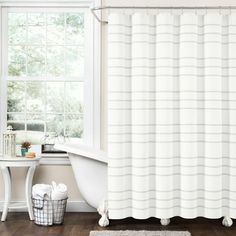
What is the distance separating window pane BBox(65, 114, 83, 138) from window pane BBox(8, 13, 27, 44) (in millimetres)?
1012

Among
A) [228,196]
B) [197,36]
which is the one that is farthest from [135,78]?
[228,196]

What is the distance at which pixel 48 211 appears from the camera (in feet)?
14.0

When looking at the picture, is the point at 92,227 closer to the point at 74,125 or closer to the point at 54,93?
the point at 74,125

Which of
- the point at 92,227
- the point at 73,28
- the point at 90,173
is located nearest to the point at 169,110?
the point at 90,173

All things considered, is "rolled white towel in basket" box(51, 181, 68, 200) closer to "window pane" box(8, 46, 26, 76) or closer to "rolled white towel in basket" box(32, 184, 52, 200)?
"rolled white towel in basket" box(32, 184, 52, 200)

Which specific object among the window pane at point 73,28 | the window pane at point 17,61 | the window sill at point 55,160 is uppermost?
the window pane at point 73,28

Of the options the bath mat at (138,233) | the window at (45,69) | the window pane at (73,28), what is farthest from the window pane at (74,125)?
the bath mat at (138,233)

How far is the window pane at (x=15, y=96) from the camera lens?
5.11m

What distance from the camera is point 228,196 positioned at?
13.5 ft

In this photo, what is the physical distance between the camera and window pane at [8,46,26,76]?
16.8ft

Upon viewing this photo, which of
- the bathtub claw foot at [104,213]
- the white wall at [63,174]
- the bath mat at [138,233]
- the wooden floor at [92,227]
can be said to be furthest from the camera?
the white wall at [63,174]

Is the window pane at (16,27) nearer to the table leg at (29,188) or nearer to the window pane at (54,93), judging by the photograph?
the window pane at (54,93)

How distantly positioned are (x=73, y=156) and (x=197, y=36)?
1638mm

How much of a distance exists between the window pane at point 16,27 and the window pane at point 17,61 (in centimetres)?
8
